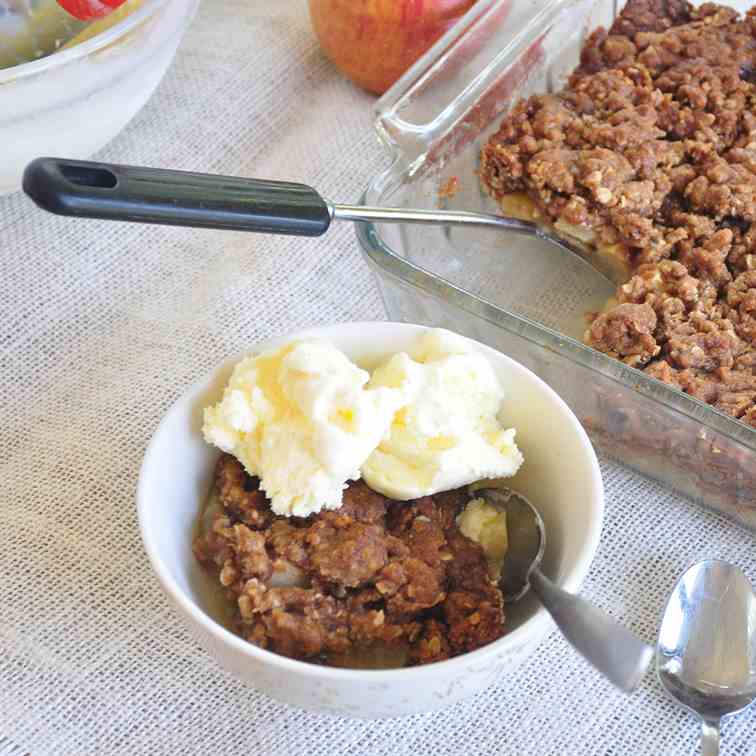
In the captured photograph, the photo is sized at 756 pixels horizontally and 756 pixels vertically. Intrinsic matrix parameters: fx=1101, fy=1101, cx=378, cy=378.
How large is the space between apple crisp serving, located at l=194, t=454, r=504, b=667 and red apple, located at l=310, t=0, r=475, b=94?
1017 mm

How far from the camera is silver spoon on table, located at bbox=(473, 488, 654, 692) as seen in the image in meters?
0.95

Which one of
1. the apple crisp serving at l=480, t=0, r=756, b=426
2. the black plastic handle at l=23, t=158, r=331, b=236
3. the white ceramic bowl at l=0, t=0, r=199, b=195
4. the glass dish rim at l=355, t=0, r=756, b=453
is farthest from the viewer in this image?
the white ceramic bowl at l=0, t=0, r=199, b=195

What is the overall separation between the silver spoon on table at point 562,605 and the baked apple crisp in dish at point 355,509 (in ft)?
0.07

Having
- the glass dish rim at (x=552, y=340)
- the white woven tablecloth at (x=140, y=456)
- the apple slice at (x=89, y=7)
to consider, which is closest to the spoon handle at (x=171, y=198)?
the glass dish rim at (x=552, y=340)

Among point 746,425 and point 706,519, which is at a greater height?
point 746,425

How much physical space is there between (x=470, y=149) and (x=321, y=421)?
2.53 ft

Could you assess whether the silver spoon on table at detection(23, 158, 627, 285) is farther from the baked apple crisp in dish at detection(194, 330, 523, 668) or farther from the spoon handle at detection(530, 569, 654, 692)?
the spoon handle at detection(530, 569, 654, 692)

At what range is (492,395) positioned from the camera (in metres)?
1.21

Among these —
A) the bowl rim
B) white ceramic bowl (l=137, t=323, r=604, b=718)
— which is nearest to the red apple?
the bowl rim

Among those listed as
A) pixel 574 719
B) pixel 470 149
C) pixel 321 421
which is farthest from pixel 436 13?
pixel 574 719

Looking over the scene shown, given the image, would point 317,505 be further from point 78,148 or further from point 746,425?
point 78,148

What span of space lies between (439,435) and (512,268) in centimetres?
61

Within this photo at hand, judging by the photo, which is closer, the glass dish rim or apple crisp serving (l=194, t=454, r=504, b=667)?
apple crisp serving (l=194, t=454, r=504, b=667)

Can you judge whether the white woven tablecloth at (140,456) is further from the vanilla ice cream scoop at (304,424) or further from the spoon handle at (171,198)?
the spoon handle at (171,198)
